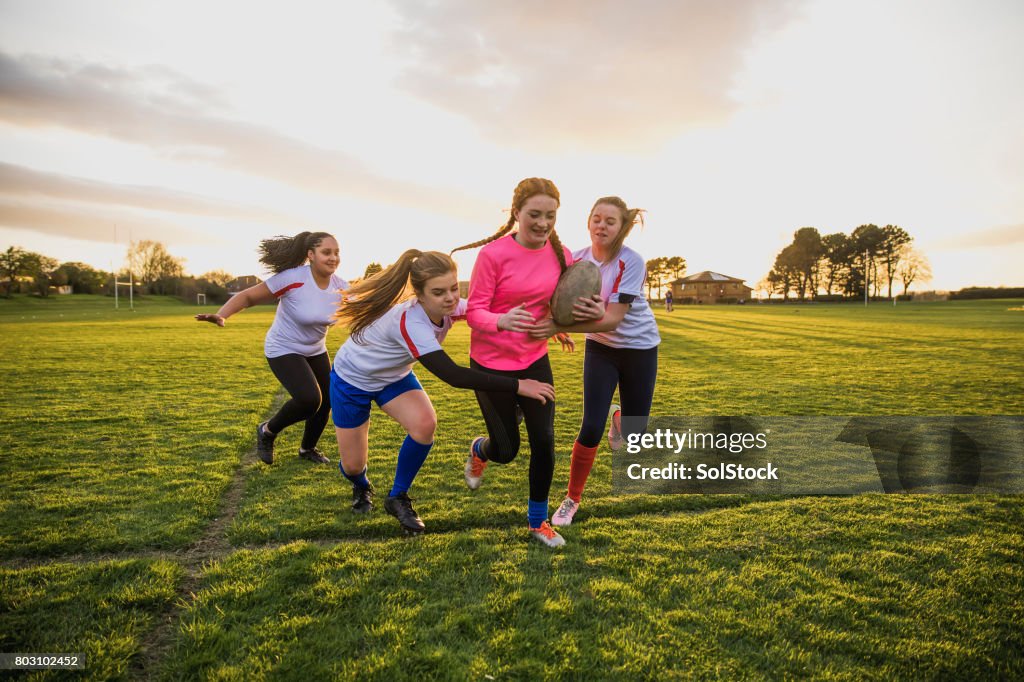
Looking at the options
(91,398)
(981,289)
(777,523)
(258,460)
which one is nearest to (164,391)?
(91,398)

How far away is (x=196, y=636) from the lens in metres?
2.70

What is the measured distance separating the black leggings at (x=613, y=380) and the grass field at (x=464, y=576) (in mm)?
847

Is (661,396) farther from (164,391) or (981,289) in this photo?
(981,289)

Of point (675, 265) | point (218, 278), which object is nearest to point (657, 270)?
point (675, 265)

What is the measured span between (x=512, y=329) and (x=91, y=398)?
923cm

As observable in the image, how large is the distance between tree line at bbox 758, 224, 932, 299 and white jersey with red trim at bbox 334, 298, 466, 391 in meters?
93.7

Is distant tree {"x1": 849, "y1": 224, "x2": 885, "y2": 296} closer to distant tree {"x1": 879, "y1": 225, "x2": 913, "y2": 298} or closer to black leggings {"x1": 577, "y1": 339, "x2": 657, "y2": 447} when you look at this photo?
distant tree {"x1": 879, "y1": 225, "x2": 913, "y2": 298}

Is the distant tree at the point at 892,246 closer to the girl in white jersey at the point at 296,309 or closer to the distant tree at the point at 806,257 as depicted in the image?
the distant tree at the point at 806,257

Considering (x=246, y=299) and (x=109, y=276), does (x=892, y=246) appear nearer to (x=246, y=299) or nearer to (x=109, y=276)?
(x=246, y=299)

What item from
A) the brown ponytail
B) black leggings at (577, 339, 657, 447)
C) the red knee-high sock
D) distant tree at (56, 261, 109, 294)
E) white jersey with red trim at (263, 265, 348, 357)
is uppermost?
distant tree at (56, 261, 109, 294)

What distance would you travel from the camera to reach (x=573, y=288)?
3668mm

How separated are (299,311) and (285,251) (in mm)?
686

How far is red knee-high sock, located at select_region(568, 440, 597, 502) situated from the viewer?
419 cm

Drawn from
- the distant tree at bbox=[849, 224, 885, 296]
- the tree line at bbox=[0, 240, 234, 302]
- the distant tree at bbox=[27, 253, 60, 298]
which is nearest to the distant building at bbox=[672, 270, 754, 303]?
the distant tree at bbox=[849, 224, 885, 296]
